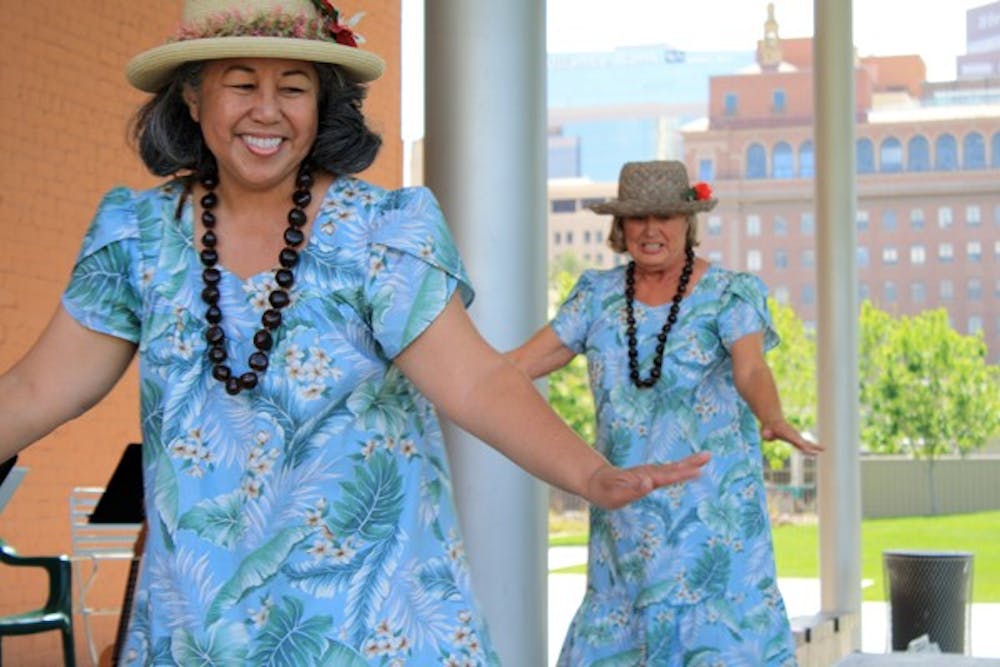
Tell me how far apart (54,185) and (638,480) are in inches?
248

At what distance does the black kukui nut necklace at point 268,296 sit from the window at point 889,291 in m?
69.4

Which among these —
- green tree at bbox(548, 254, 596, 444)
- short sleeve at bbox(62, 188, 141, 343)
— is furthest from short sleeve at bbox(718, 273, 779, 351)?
green tree at bbox(548, 254, 596, 444)

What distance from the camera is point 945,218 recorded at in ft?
229

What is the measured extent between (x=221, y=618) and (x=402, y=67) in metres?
10.00

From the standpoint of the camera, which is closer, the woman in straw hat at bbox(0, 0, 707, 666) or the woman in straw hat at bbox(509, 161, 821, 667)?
the woman in straw hat at bbox(0, 0, 707, 666)

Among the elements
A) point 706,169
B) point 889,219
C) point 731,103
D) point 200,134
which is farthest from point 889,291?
point 200,134

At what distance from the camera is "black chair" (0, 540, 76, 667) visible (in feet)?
19.9

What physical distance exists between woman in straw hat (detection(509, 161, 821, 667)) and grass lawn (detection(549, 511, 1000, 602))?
27.2 m

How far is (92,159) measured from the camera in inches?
340

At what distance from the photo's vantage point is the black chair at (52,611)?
605 centimetres

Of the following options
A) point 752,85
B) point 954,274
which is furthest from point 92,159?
point 752,85

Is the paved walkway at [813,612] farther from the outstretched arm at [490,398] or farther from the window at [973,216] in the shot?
the window at [973,216]

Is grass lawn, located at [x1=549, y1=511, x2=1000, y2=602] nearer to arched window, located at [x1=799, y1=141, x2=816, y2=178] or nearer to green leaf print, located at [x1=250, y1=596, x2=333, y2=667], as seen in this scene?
arched window, located at [x1=799, y1=141, x2=816, y2=178]

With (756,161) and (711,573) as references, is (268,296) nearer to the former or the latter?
(711,573)
